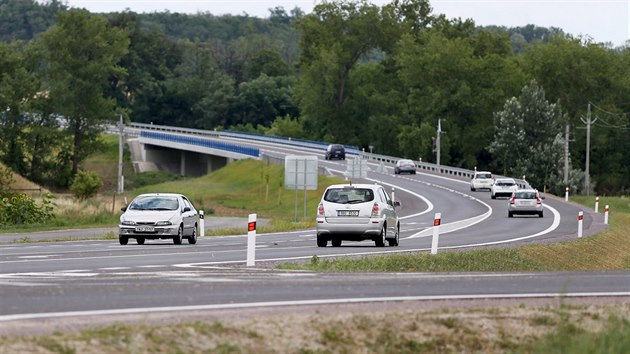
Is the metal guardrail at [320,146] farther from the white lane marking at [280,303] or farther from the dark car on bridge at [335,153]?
the white lane marking at [280,303]

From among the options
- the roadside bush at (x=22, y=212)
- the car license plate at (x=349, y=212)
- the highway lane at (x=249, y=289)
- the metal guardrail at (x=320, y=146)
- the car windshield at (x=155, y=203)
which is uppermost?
the highway lane at (x=249, y=289)

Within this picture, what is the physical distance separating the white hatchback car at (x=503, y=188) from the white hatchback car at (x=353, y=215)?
48694mm

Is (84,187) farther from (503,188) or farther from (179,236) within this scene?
(179,236)

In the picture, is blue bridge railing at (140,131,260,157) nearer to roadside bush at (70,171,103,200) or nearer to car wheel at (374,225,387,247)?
roadside bush at (70,171,103,200)

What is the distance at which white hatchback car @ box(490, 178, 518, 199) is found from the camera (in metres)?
82.4

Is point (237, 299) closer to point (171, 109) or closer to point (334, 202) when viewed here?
point (334, 202)

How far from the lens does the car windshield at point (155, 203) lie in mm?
37188

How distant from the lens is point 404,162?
110 m

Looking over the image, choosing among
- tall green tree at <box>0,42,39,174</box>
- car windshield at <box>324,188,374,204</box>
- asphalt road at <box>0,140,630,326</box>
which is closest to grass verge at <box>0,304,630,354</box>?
asphalt road at <box>0,140,630,326</box>

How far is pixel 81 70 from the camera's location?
390 ft

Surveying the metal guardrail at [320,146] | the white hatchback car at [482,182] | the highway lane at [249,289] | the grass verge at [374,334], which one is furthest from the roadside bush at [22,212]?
the metal guardrail at [320,146]

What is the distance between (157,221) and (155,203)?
143cm

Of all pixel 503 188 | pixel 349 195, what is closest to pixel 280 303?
pixel 349 195

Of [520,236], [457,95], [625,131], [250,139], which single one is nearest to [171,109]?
[250,139]
